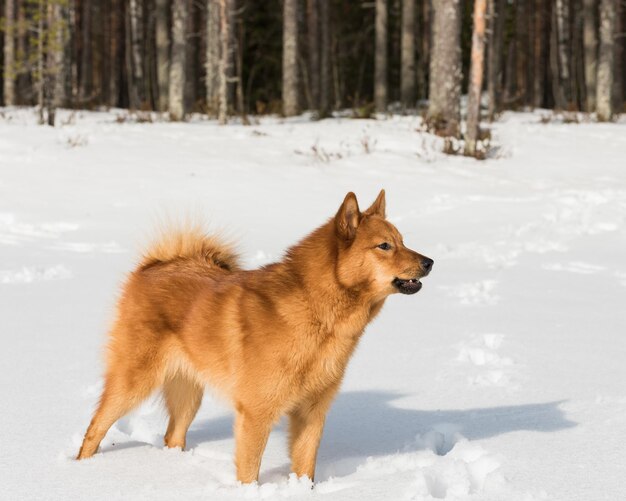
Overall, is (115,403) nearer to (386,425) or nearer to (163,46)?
(386,425)

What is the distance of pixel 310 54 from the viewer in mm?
26141

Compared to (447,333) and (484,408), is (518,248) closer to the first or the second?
(447,333)

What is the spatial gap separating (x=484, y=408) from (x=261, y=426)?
1614mm

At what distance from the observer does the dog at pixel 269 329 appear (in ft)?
11.3

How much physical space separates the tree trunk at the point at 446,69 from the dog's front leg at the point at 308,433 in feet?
40.6

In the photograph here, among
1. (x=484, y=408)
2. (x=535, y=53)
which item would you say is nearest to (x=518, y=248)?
(x=484, y=408)

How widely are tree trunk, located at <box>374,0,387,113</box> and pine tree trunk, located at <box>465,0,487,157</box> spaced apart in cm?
899

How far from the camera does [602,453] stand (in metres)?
3.68

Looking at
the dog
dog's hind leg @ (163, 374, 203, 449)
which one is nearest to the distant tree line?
dog's hind leg @ (163, 374, 203, 449)

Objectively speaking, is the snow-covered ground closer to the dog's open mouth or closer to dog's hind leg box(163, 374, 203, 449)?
dog's hind leg box(163, 374, 203, 449)

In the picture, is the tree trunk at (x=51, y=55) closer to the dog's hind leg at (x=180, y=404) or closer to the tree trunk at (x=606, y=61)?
the tree trunk at (x=606, y=61)

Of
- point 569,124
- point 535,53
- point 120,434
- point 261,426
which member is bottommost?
point 120,434

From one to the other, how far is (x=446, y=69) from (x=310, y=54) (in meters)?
10.9

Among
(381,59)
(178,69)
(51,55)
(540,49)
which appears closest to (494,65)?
(381,59)
